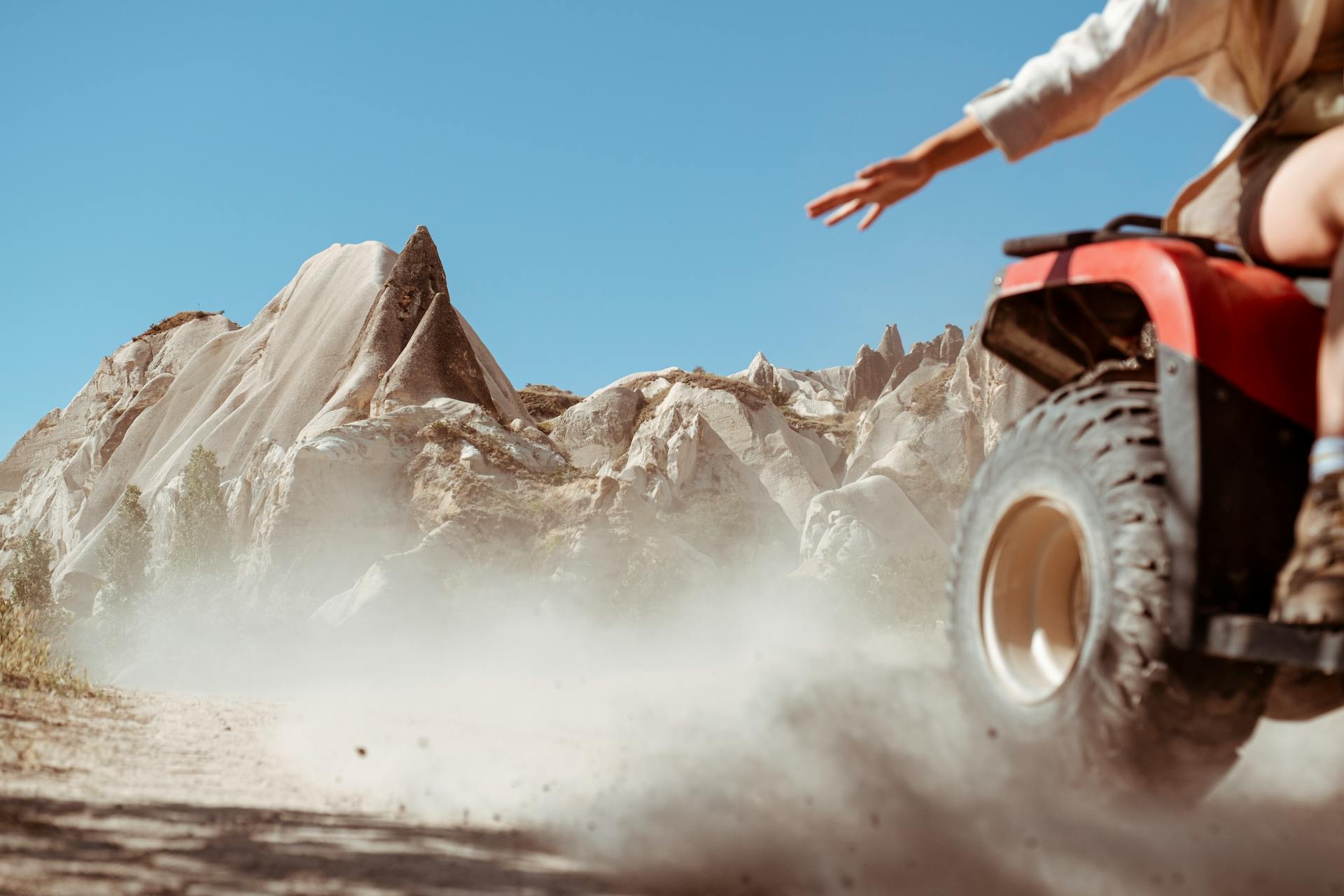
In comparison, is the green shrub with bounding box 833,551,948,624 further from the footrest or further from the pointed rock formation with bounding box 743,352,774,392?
the pointed rock formation with bounding box 743,352,774,392

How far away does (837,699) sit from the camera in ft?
11.5

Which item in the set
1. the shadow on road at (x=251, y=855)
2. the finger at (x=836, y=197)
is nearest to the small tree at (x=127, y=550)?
the shadow on road at (x=251, y=855)

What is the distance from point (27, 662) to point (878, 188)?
6.81 m

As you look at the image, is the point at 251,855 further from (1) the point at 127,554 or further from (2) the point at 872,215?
(1) the point at 127,554

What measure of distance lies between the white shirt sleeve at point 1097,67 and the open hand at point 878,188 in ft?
0.56

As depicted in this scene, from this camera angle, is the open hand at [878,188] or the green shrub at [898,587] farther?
the green shrub at [898,587]

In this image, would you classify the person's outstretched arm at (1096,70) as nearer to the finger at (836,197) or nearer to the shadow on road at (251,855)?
the finger at (836,197)

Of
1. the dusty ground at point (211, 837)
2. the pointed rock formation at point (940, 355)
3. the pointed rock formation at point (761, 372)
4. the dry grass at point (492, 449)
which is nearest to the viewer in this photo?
the dusty ground at point (211, 837)

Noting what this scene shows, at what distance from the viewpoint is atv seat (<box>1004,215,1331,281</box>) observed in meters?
2.11

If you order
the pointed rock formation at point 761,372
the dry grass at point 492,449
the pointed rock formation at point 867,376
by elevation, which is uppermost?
the pointed rock formation at point 761,372

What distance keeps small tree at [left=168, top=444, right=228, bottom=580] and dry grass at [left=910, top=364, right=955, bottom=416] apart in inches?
760

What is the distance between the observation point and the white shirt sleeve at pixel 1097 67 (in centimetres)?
202

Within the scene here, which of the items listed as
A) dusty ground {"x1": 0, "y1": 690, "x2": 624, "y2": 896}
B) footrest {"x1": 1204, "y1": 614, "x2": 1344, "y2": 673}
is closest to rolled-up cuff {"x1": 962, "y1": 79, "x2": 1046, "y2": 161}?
footrest {"x1": 1204, "y1": 614, "x2": 1344, "y2": 673}

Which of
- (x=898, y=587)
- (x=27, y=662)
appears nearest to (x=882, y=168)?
(x=27, y=662)
